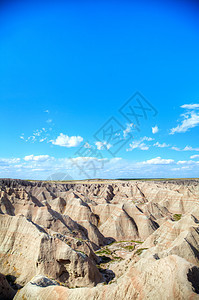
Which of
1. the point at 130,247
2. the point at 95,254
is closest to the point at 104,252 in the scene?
the point at 95,254

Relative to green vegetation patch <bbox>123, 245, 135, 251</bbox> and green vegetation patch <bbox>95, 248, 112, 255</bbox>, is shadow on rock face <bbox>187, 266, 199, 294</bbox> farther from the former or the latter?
green vegetation patch <bbox>123, 245, 135, 251</bbox>

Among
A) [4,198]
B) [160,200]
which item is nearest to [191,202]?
[160,200]

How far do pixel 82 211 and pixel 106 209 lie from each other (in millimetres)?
7243

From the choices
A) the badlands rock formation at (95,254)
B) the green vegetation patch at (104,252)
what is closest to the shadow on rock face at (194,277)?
the badlands rock formation at (95,254)

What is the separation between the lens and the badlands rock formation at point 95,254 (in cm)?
1199

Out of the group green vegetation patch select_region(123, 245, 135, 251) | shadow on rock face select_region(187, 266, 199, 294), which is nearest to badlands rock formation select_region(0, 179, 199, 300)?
shadow on rock face select_region(187, 266, 199, 294)

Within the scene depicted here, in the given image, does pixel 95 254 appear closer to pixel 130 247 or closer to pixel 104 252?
pixel 104 252

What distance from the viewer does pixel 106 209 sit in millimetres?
54469

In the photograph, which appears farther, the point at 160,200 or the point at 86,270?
the point at 160,200

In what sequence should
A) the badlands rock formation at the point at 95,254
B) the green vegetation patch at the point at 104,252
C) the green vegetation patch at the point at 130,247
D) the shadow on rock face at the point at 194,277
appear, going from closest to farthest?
the shadow on rock face at the point at 194,277 < the badlands rock formation at the point at 95,254 < the green vegetation patch at the point at 104,252 < the green vegetation patch at the point at 130,247

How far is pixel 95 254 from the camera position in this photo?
104ft

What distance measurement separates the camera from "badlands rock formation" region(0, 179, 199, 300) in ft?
39.3

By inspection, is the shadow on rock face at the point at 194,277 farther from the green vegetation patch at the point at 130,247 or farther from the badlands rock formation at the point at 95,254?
the green vegetation patch at the point at 130,247

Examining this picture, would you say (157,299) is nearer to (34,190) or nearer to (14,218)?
(14,218)
